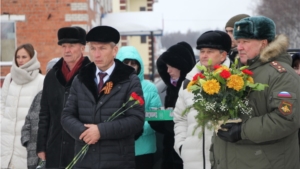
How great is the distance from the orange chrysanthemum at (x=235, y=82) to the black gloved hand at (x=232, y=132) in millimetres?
251

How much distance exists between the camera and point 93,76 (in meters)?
4.34

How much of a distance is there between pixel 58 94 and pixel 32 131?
0.89 metres

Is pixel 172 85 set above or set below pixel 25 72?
below

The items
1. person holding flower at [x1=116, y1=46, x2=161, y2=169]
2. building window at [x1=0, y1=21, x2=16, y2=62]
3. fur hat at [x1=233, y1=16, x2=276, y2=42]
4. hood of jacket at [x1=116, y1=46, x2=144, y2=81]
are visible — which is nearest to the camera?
fur hat at [x1=233, y1=16, x2=276, y2=42]

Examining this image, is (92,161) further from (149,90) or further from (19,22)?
(19,22)

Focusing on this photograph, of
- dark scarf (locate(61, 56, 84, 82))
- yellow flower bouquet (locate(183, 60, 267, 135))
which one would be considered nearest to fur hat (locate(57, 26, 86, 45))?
dark scarf (locate(61, 56, 84, 82))

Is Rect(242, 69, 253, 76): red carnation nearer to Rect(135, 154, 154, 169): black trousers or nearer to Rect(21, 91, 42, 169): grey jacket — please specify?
Rect(135, 154, 154, 169): black trousers

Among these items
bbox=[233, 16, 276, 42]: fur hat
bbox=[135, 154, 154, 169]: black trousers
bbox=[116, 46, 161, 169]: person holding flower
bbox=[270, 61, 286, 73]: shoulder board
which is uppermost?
bbox=[233, 16, 276, 42]: fur hat

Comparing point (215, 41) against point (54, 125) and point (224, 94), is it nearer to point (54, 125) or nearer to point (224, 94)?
point (224, 94)

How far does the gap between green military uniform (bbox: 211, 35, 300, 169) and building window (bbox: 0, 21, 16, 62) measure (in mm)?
13485


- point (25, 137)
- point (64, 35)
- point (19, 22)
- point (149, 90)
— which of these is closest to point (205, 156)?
point (149, 90)

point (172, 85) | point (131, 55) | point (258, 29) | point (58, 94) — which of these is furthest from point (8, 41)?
point (258, 29)

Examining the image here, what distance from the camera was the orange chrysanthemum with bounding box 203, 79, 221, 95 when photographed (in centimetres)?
345

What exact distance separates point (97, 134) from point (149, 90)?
160 centimetres
